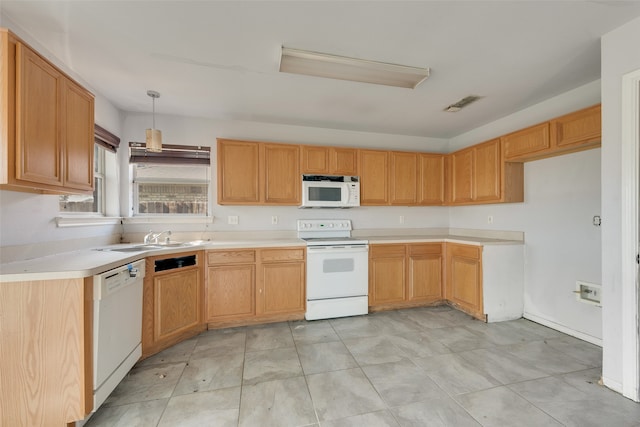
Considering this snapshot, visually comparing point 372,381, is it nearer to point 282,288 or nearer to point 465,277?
point 282,288

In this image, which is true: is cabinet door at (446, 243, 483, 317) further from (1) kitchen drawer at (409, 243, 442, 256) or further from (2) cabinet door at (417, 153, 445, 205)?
(2) cabinet door at (417, 153, 445, 205)

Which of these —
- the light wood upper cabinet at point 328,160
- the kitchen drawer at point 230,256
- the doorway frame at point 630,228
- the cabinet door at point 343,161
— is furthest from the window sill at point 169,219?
the doorway frame at point 630,228

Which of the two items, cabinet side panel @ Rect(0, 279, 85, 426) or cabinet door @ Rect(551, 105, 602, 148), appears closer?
cabinet side panel @ Rect(0, 279, 85, 426)

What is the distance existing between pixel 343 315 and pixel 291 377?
4.20 feet

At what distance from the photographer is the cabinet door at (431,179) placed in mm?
3852

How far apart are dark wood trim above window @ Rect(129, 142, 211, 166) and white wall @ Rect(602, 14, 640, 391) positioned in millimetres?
3778

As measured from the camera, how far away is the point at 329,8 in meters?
1.58

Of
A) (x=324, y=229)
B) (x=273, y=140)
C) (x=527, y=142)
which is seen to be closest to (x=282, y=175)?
(x=273, y=140)

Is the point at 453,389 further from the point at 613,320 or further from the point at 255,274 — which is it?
the point at 255,274

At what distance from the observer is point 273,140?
3617 mm

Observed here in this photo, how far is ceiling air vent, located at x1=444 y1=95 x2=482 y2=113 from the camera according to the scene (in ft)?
9.20

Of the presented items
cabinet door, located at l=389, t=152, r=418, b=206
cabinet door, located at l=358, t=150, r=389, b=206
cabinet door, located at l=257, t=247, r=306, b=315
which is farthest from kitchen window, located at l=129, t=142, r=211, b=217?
cabinet door, located at l=389, t=152, r=418, b=206

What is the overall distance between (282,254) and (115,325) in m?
1.62

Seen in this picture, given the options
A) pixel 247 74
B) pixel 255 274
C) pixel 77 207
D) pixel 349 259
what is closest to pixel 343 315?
pixel 349 259
